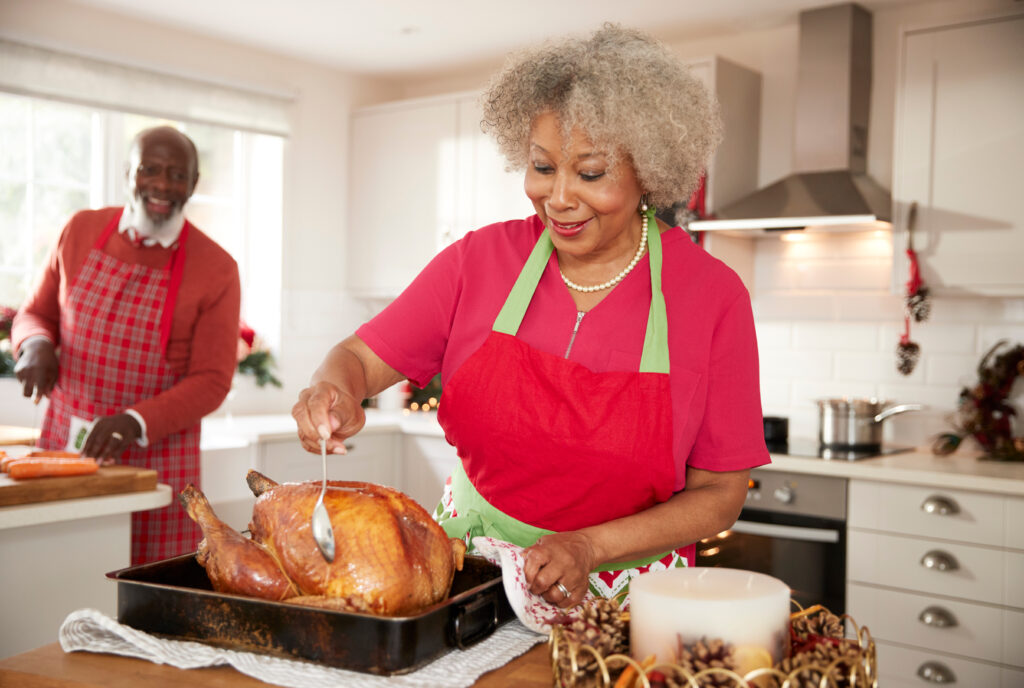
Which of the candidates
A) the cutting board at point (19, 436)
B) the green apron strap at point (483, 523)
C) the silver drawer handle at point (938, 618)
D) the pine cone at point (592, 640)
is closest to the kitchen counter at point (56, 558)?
the cutting board at point (19, 436)

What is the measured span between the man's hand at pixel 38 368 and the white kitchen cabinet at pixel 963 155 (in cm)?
250

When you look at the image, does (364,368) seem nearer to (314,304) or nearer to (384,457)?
(384,457)

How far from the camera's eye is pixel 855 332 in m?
3.37

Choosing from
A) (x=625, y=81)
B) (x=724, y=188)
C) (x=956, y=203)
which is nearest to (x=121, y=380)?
(x=625, y=81)

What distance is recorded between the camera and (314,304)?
4332 mm

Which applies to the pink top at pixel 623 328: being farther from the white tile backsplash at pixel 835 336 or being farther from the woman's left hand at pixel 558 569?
the white tile backsplash at pixel 835 336

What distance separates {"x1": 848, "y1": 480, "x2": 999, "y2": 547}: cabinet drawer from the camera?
2553 millimetres

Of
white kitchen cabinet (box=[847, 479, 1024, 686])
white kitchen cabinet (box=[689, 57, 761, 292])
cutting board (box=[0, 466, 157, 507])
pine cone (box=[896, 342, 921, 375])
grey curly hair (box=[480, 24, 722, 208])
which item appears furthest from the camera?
white kitchen cabinet (box=[689, 57, 761, 292])

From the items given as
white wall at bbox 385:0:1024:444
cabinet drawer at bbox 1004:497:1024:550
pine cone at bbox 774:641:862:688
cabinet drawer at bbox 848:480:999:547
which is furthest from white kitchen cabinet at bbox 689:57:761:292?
pine cone at bbox 774:641:862:688

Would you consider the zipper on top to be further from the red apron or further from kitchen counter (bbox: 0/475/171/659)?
kitchen counter (bbox: 0/475/171/659)

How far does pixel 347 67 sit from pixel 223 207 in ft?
2.88

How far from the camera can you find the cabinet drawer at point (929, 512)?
8.38ft

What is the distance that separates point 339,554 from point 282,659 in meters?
0.12

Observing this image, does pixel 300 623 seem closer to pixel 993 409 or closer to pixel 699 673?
pixel 699 673
